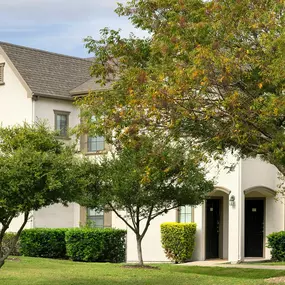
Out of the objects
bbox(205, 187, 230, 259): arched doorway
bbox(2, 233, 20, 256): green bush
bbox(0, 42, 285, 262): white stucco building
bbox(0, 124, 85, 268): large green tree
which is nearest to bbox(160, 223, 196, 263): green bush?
bbox(0, 42, 285, 262): white stucco building

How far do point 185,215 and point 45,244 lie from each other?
559 centimetres

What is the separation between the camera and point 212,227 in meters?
32.4

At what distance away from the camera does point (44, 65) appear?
3703 centimetres

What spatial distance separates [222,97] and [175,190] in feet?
23.6

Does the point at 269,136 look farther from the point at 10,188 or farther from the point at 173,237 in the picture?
the point at 173,237

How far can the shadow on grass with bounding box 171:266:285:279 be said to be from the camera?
77.7 ft

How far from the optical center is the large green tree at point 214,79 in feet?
56.6

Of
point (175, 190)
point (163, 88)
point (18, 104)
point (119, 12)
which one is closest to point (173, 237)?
point (175, 190)

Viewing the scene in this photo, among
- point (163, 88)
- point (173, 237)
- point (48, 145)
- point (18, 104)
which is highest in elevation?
point (18, 104)

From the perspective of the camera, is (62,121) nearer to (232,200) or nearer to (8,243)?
(8,243)

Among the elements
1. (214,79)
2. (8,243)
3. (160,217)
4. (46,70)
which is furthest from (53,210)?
(214,79)

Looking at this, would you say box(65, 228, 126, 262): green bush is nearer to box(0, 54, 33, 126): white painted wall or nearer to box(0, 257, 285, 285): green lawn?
box(0, 257, 285, 285): green lawn

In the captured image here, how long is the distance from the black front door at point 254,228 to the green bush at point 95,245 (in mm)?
5425

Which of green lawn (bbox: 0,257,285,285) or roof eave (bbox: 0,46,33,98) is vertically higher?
roof eave (bbox: 0,46,33,98)
